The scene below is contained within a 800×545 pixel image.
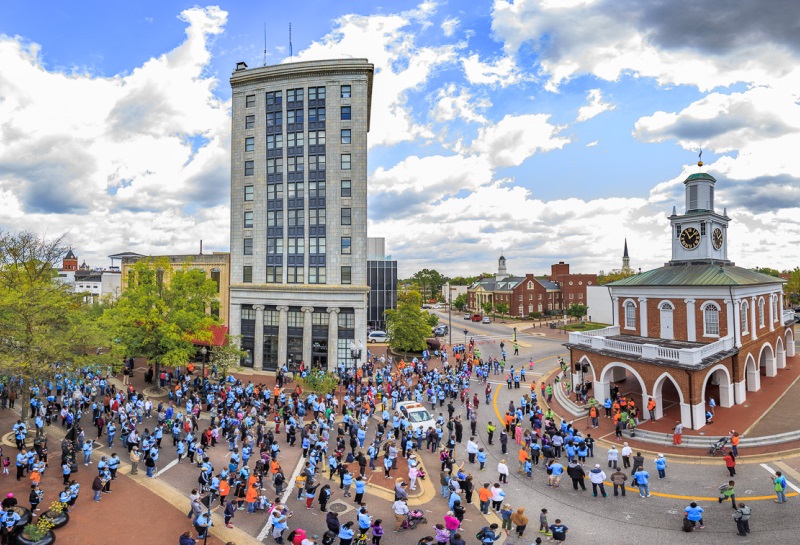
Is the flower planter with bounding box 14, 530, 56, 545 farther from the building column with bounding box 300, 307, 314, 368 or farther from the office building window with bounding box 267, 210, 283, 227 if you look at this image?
the office building window with bounding box 267, 210, 283, 227

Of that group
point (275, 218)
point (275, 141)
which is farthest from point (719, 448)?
point (275, 141)

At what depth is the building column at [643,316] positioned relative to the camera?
33.4 m

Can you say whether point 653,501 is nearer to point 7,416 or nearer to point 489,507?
point 489,507

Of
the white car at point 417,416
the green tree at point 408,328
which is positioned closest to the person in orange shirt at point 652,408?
the white car at point 417,416

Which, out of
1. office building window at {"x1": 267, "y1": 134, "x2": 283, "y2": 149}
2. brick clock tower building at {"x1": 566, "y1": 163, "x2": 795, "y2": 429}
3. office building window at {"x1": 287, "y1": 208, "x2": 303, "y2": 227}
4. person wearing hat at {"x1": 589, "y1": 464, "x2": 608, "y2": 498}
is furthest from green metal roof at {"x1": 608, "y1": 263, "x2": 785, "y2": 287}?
office building window at {"x1": 267, "y1": 134, "x2": 283, "y2": 149}

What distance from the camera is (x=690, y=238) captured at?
3528cm

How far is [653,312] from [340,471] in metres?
26.6

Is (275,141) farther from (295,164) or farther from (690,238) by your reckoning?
(690,238)

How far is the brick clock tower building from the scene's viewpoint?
86.3 ft

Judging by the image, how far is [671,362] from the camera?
1008 inches

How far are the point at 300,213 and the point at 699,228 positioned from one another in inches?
1353

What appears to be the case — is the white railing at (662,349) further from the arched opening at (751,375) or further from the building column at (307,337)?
the building column at (307,337)

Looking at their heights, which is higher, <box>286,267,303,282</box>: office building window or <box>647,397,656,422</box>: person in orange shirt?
<box>286,267,303,282</box>: office building window

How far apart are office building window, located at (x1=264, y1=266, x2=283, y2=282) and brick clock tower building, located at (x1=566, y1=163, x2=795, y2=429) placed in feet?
87.9
